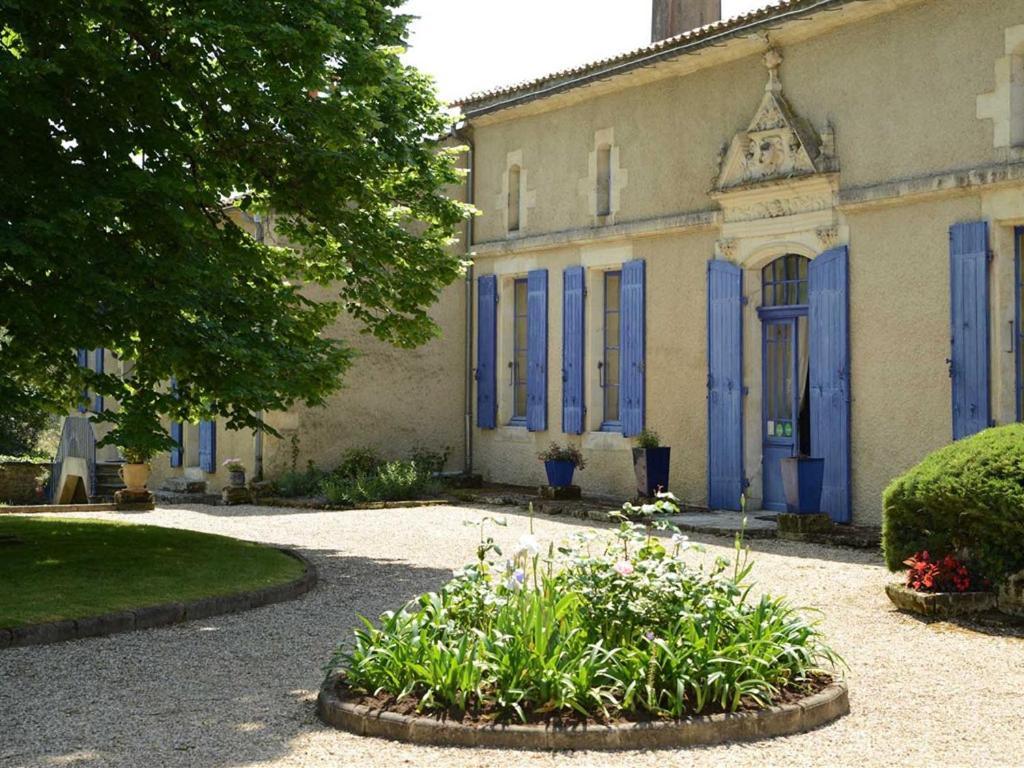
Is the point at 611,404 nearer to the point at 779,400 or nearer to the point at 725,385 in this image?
the point at 725,385

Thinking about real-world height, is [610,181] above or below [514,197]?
below

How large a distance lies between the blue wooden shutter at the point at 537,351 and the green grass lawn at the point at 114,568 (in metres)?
6.12

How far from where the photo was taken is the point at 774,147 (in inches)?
547

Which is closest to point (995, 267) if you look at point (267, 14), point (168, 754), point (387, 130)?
point (387, 130)

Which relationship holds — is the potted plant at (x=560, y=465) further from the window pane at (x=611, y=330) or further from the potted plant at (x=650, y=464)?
the window pane at (x=611, y=330)

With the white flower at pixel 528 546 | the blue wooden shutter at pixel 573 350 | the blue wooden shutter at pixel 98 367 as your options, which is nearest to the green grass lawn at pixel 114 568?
the white flower at pixel 528 546

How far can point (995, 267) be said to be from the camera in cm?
1176

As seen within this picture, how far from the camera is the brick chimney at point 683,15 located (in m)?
20.8

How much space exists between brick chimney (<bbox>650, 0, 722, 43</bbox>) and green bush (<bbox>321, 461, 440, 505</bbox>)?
821 cm

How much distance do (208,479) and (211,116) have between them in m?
10.1

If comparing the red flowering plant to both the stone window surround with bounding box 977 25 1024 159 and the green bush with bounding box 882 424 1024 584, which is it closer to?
the green bush with bounding box 882 424 1024 584

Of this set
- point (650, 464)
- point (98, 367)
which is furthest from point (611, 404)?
point (98, 367)

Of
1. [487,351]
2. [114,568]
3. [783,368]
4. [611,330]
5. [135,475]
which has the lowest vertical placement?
[114,568]

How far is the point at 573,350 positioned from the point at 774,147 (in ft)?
13.4
